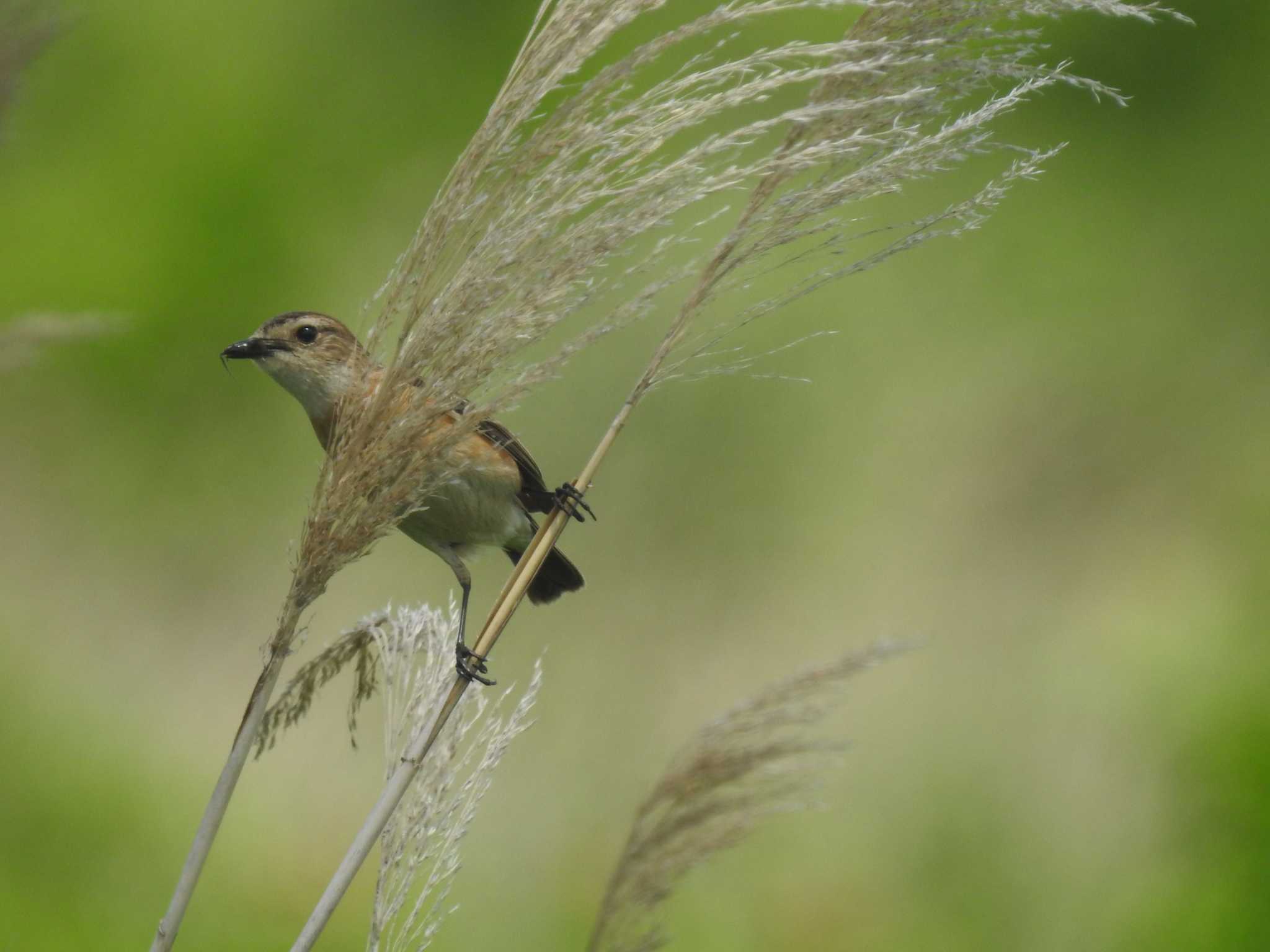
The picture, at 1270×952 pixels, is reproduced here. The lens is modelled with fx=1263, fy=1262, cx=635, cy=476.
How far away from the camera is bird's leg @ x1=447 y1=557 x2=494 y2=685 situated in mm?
1548

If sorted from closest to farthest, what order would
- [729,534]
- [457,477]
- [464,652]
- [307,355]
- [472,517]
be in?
[457,477]
[464,652]
[307,355]
[472,517]
[729,534]

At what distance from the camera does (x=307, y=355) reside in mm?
2432

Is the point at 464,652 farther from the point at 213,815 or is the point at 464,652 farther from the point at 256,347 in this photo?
the point at 213,815

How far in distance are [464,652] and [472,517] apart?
59cm

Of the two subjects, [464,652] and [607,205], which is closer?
[607,205]

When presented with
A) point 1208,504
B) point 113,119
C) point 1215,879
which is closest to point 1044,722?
point 1215,879

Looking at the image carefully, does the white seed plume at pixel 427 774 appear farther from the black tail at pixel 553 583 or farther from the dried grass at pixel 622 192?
the black tail at pixel 553 583

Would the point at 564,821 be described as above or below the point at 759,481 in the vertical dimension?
below

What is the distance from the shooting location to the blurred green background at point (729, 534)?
5.27m

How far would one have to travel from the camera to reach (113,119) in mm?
6723

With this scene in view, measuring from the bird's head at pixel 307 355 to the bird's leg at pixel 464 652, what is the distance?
52cm

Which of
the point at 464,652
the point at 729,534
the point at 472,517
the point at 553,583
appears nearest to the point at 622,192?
the point at 464,652

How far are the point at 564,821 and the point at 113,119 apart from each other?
4.37 metres

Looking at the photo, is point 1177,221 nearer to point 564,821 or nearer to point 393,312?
point 564,821
